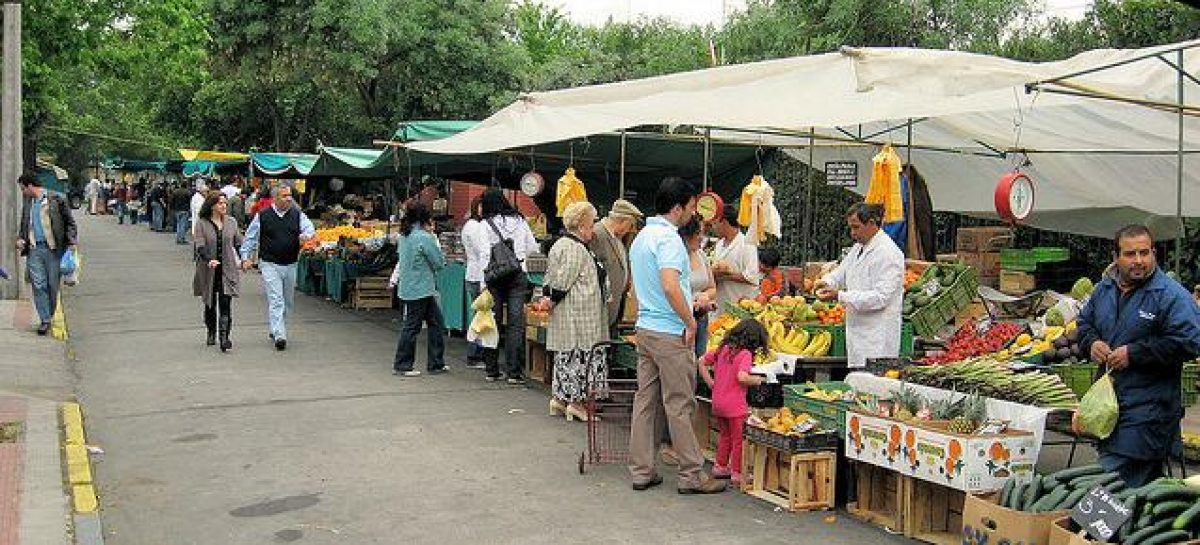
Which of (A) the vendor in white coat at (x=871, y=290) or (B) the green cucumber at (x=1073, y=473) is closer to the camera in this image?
(B) the green cucumber at (x=1073, y=473)

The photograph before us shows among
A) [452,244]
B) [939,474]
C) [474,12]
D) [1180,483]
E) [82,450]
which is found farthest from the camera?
[474,12]

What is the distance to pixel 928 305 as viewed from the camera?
Result: 9.19 m

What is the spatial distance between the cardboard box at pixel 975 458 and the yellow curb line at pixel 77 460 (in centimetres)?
496

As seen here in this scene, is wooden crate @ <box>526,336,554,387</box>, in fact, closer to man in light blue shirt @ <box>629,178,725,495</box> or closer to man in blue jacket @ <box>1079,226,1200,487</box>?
man in light blue shirt @ <box>629,178,725,495</box>

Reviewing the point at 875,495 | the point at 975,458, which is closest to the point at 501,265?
the point at 875,495

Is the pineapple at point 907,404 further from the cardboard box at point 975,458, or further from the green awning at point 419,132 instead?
the green awning at point 419,132

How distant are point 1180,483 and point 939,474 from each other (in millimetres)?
1263

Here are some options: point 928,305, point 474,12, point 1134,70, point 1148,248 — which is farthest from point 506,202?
point 474,12

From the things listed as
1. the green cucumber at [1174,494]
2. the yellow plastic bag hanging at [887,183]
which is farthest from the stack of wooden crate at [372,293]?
the green cucumber at [1174,494]

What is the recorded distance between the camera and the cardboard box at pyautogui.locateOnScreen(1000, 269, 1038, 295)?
12.5 m

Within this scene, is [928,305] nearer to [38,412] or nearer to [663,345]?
[663,345]

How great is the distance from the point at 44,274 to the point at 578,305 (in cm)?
807

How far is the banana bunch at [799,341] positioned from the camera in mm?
8539

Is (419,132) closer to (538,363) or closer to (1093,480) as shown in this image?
(538,363)
